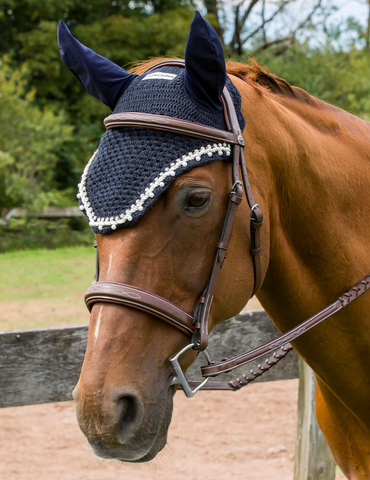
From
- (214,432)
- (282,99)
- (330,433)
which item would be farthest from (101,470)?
(282,99)

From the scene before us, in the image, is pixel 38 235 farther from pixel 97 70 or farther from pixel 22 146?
pixel 97 70

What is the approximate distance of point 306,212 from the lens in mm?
1901

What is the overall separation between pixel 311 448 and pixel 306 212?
232 cm

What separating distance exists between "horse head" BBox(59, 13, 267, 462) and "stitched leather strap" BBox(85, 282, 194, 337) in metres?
0.01

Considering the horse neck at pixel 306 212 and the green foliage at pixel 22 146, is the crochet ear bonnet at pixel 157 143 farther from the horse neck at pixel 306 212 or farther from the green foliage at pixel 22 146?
the green foliage at pixel 22 146

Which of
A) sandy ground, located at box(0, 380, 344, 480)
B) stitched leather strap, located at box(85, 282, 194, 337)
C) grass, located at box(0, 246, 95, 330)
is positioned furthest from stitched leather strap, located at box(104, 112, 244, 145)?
grass, located at box(0, 246, 95, 330)

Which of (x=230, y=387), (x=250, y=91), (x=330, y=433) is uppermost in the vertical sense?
(x=250, y=91)

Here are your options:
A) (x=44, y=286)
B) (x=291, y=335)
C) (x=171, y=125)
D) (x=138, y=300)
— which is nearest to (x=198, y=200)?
(x=171, y=125)

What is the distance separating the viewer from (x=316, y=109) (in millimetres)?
2117

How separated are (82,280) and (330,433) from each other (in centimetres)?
1029

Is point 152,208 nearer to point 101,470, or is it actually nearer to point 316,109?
point 316,109

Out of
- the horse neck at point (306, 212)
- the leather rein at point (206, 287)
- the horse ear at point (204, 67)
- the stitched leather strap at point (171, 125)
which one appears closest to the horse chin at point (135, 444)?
the leather rein at point (206, 287)

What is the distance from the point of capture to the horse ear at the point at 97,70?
5.95 ft

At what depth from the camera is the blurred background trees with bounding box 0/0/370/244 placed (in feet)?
52.7
